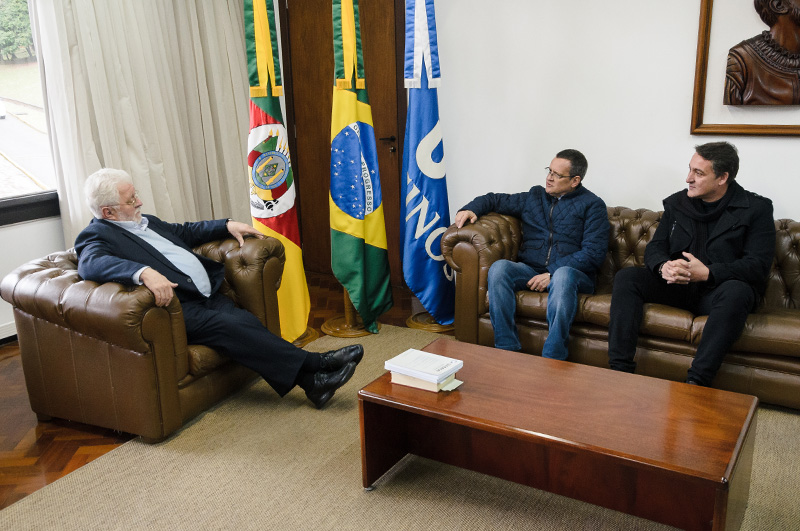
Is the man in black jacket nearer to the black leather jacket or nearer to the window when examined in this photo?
the black leather jacket

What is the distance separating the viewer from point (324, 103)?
4750 millimetres

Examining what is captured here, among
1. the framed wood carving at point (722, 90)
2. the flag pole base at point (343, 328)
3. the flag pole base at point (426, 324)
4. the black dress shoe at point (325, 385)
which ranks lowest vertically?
the flag pole base at point (426, 324)

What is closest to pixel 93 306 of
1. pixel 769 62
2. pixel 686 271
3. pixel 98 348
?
pixel 98 348

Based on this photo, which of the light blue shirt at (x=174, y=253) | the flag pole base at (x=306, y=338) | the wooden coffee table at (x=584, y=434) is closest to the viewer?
the wooden coffee table at (x=584, y=434)

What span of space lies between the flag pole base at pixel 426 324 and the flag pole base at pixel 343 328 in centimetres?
21

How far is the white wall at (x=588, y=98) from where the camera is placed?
3.39 meters

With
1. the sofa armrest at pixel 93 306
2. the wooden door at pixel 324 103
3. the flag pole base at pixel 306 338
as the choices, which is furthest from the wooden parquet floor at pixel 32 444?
the wooden door at pixel 324 103

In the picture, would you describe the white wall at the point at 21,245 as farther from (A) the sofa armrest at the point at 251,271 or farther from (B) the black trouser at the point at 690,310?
(B) the black trouser at the point at 690,310

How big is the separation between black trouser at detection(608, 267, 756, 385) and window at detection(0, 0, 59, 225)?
322cm

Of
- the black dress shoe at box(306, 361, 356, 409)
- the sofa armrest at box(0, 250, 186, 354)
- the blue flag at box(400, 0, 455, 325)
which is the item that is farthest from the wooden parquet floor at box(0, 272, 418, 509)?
the blue flag at box(400, 0, 455, 325)

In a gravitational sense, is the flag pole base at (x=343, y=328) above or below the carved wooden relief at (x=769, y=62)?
below

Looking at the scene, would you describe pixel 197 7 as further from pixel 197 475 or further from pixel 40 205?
pixel 197 475

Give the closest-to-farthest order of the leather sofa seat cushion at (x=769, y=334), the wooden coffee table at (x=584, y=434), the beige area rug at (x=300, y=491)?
the wooden coffee table at (x=584, y=434) < the beige area rug at (x=300, y=491) < the leather sofa seat cushion at (x=769, y=334)

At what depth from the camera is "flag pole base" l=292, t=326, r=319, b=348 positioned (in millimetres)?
3663
